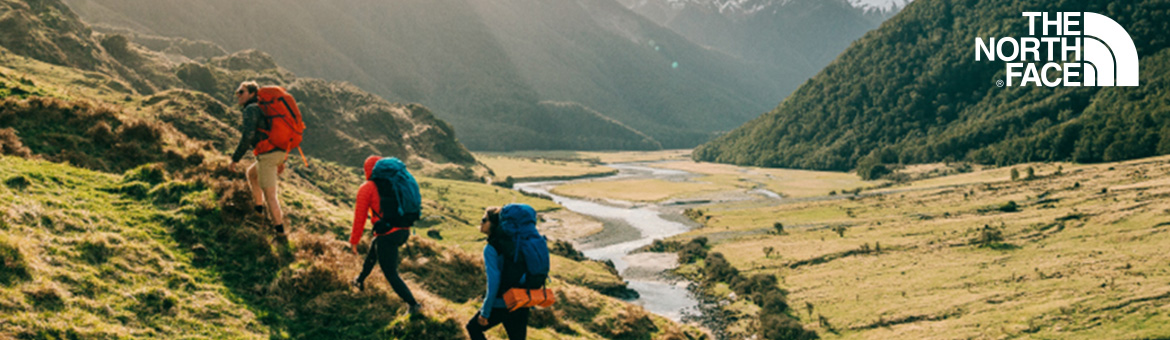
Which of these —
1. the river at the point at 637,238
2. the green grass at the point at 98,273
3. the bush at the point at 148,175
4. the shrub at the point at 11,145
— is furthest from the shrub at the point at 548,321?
the river at the point at 637,238

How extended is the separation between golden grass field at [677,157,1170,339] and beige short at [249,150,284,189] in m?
50.8

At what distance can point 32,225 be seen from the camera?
12.2 metres

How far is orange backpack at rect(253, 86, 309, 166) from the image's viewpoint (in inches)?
527

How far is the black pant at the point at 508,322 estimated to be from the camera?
10352 millimetres

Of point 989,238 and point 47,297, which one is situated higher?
point 47,297

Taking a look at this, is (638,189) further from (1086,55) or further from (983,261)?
(1086,55)

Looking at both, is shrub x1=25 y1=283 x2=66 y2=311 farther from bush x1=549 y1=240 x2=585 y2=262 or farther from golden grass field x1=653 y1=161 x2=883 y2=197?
golden grass field x1=653 y1=161 x2=883 y2=197

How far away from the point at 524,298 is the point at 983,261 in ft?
241

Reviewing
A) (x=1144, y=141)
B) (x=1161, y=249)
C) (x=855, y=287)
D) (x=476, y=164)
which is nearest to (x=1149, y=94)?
(x=1144, y=141)

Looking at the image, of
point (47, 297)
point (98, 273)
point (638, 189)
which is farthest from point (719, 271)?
point (638, 189)

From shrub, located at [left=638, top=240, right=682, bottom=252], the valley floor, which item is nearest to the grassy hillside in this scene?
the valley floor

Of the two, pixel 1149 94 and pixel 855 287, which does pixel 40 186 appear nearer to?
pixel 855 287

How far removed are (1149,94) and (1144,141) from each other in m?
31.3

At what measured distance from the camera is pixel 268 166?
45.5 feet
